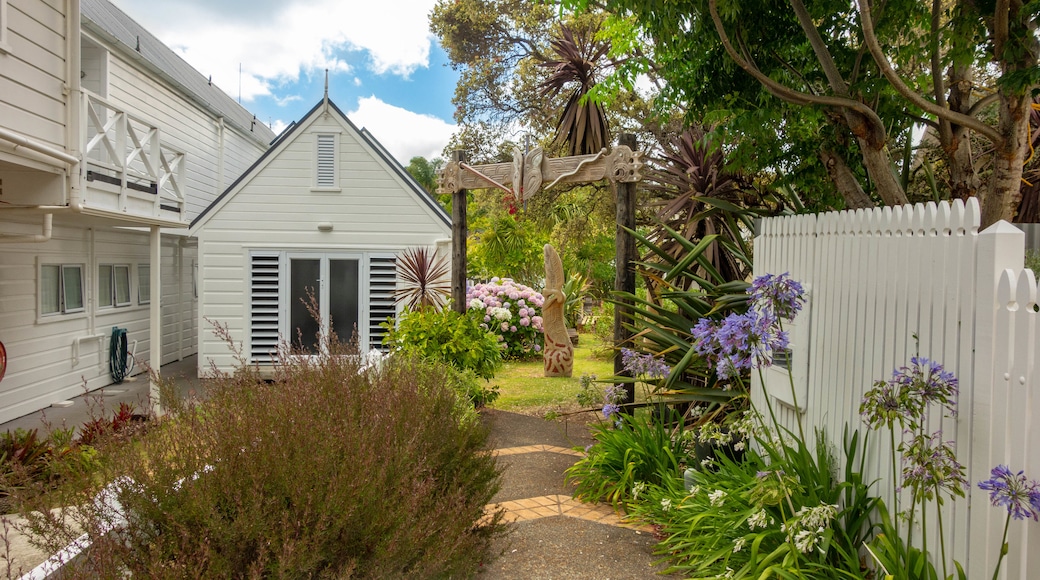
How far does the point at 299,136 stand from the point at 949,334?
11.2m

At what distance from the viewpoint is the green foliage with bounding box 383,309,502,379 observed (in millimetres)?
8211

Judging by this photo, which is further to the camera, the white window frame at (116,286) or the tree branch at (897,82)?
the white window frame at (116,286)

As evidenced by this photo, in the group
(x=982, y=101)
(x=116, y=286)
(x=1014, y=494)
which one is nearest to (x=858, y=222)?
(x=1014, y=494)

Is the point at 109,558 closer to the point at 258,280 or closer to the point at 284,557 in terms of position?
the point at 284,557

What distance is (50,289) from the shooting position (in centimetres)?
1009

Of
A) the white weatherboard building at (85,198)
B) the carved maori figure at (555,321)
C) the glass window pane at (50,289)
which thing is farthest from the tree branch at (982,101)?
the glass window pane at (50,289)

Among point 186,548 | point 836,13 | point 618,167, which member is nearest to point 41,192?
point 618,167

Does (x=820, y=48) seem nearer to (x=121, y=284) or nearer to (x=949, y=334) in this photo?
(x=949, y=334)

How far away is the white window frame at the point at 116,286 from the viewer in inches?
464

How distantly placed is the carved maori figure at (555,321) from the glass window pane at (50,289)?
295 inches

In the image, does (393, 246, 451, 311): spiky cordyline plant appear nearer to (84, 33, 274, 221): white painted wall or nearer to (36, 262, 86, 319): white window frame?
(84, 33, 274, 221): white painted wall

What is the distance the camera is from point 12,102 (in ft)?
24.2

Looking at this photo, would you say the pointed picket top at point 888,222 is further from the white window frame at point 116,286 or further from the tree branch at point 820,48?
the white window frame at point 116,286

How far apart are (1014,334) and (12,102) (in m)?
9.06
